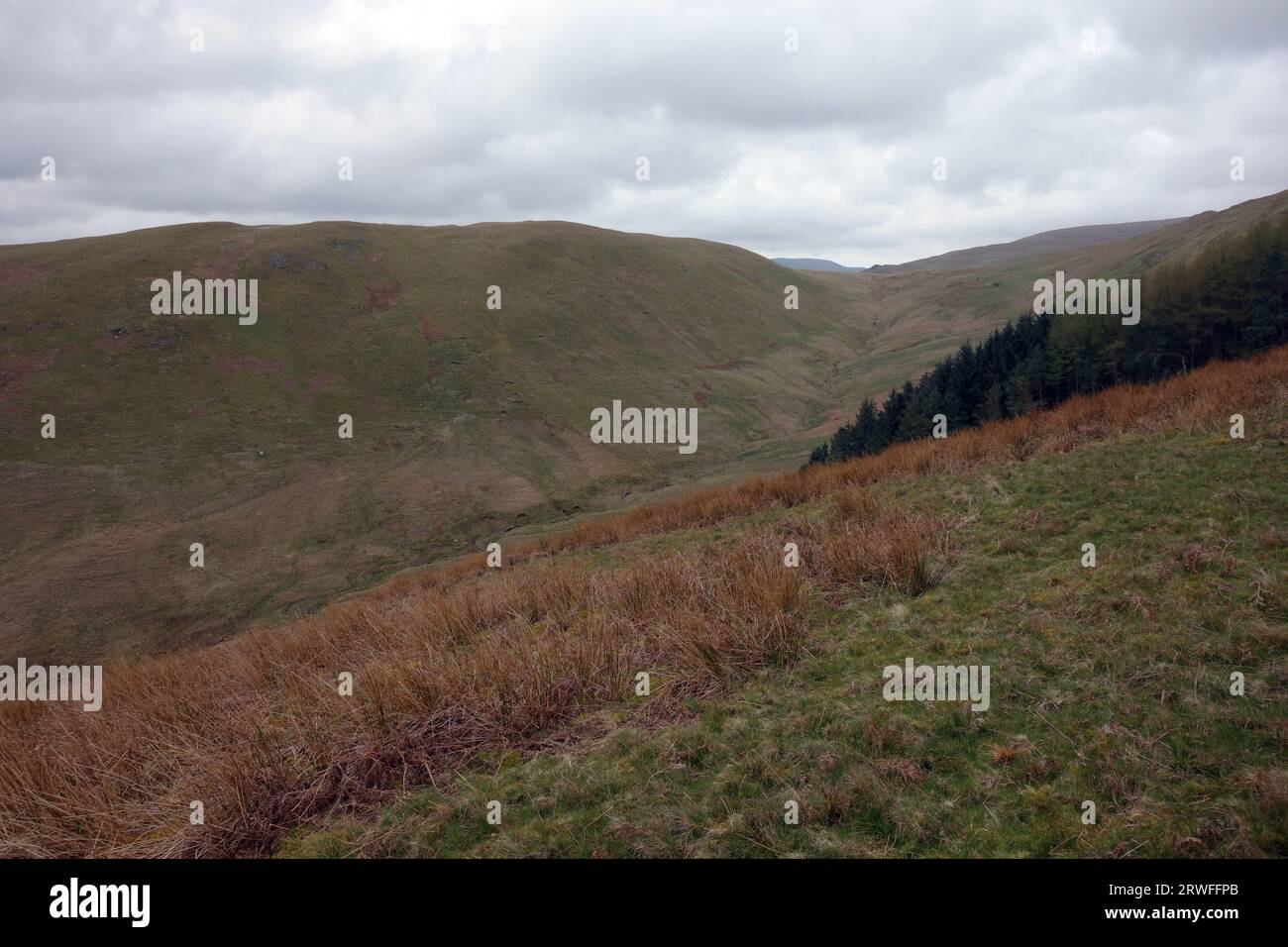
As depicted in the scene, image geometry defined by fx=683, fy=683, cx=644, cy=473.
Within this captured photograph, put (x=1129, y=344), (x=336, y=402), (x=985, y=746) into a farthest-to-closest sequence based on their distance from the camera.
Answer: (x=336, y=402)
(x=1129, y=344)
(x=985, y=746)

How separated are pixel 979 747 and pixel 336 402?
59809 millimetres

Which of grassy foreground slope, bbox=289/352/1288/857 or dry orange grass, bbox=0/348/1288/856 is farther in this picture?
dry orange grass, bbox=0/348/1288/856

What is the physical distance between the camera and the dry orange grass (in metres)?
5.07

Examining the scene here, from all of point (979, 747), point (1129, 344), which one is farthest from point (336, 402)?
point (979, 747)

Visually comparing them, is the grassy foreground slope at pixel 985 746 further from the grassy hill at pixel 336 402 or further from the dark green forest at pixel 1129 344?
the grassy hill at pixel 336 402

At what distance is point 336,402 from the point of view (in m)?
57.0

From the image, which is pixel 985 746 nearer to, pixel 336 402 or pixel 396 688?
pixel 396 688

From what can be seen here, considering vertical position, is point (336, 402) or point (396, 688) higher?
point (336, 402)

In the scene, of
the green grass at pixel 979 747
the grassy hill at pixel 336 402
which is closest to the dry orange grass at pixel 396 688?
the green grass at pixel 979 747

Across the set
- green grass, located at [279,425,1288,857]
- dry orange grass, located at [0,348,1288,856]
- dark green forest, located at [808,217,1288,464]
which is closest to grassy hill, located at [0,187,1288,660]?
dark green forest, located at [808,217,1288,464]

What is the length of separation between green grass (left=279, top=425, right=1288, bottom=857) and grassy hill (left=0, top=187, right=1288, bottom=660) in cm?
3196

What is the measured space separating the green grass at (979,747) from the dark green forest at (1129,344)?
1171 inches

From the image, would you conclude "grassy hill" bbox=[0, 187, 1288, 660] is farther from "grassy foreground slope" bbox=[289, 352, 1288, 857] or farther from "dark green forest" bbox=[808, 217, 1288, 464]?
"grassy foreground slope" bbox=[289, 352, 1288, 857]
